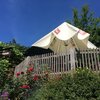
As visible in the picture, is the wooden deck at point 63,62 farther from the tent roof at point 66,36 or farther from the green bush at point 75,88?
the green bush at point 75,88

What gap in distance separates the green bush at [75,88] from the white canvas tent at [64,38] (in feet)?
12.9

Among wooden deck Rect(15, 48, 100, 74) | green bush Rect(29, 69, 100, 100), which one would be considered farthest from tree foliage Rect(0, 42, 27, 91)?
green bush Rect(29, 69, 100, 100)

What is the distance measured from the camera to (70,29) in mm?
12555

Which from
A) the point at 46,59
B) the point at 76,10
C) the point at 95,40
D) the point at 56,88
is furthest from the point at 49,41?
the point at 76,10

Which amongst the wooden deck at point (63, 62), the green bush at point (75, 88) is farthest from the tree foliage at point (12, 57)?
the green bush at point (75, 88)

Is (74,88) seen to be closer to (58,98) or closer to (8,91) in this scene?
(58,98)

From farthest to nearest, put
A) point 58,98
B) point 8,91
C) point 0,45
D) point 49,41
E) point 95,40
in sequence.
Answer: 1. point 95,40
2. point 0,45
3. point 49,41
4. point 8,91
5. point 58,98

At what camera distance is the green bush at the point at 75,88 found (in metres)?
7.73

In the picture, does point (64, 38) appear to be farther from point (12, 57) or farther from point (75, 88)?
point (12, 57)

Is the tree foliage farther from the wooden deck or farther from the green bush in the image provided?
the green bush

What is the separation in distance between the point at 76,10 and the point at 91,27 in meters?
1.99

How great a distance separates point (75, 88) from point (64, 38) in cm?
458

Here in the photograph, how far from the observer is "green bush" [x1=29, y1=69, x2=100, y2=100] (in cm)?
773

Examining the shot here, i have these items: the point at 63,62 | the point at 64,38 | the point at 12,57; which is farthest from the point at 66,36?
the point at 12,57
